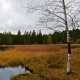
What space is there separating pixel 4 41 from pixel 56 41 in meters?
25.7

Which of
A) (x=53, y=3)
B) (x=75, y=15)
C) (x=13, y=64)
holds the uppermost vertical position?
(x=53, y=3)

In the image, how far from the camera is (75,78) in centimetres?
876

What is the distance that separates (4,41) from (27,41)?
12.3 meters

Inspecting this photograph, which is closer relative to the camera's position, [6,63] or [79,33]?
[79,33]

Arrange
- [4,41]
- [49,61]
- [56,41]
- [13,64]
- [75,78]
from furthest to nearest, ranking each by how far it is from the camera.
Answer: [4,41], [56,41], [13,64], [49,61], [75,78]

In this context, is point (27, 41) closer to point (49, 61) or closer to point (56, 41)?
point (56, 41)

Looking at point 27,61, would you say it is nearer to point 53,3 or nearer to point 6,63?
point 6,63

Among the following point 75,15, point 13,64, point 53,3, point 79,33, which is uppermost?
point 53,3

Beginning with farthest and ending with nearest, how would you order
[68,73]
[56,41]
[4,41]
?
1. [4,41]
2. [56,41]
3. [68,73]

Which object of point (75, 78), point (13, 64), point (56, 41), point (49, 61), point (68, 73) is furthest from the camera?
point (56, 41)

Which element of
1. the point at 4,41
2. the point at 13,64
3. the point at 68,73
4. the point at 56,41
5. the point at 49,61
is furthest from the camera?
the point at 4,41

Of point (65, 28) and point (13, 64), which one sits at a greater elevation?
point (65, 28)

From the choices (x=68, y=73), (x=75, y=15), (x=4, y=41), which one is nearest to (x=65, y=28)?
(x=75, y=15)

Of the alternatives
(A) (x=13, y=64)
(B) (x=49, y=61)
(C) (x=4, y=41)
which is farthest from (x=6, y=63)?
(C) (x=4, y=41)
